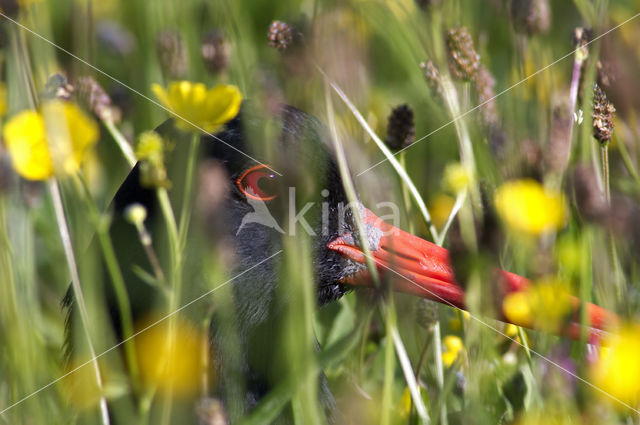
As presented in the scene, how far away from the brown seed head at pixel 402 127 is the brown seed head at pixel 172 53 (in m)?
0.50

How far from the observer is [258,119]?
146 centimetres

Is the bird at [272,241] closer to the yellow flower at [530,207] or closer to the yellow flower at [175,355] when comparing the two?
the yellow flower at [175,355]

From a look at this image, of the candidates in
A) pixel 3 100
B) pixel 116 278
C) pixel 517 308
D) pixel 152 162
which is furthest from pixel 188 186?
pixel 3 100

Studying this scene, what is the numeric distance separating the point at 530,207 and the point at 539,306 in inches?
16.3

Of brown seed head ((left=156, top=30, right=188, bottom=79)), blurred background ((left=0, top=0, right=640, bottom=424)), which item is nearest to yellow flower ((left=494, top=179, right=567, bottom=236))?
blurred background ((left=0, top=0, right=640, bottom=424))

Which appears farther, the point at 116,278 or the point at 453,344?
the point at 453,344

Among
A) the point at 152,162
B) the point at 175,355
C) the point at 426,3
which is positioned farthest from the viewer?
the point at 426,3

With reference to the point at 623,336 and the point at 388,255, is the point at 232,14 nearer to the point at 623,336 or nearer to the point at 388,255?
the point at 388,255

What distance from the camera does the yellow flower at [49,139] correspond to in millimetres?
1435

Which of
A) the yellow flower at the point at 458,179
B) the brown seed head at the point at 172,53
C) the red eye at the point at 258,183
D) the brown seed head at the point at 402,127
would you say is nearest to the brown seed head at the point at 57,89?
the brown seed head at the point at 172,53

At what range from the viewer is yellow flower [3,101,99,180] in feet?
4.71

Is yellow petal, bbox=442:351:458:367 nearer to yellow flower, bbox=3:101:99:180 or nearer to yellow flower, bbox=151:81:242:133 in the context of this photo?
yellow flower, bbox=151:81:242:133

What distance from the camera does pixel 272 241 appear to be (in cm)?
152

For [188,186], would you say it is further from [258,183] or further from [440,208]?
[440,208]
